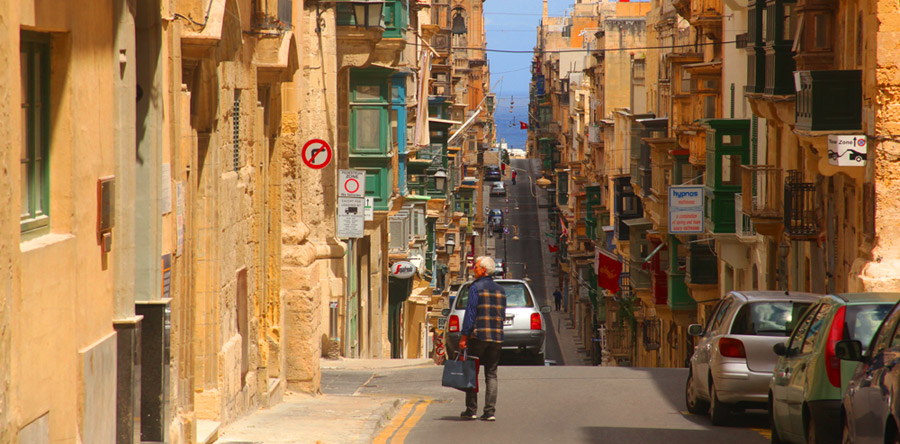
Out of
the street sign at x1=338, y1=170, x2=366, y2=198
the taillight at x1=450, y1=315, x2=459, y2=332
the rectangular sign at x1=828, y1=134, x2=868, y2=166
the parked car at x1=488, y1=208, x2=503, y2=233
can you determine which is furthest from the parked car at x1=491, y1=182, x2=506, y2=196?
the rectangular sign at x1=828, y1=134, x2=868, y2=166

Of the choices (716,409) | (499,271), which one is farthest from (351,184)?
(499,271)

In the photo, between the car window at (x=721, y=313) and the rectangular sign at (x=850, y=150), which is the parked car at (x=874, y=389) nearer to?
the car window at (x=721, y=313)

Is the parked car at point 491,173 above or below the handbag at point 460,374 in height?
above

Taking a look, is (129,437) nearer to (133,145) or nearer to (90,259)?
(90,259)

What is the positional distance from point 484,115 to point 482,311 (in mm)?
121466

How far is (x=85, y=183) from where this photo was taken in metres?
7.39

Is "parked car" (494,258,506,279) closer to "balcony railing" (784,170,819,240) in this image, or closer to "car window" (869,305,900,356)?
"balcony railing" (784,170,819,240)

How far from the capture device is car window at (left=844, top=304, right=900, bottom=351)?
9180mm

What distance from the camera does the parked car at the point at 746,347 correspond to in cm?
1271

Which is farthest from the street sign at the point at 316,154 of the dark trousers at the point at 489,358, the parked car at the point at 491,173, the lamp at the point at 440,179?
the parked car at the point at 491,173

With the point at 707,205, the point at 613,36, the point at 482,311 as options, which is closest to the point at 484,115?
the point at 613,36

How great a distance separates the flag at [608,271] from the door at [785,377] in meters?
37.4

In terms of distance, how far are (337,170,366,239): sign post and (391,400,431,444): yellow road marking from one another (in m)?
9.28

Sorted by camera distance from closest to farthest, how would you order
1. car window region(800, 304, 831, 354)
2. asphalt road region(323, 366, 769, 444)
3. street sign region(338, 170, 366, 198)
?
car window region(800, 304, 831, 354)
asphalt road region(323, 366, 769, 444)
street sign region(338, 170, 366, 198)
